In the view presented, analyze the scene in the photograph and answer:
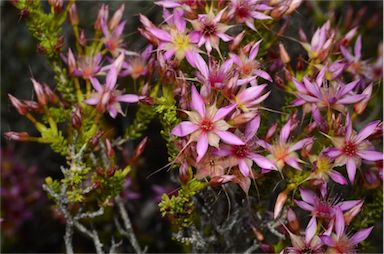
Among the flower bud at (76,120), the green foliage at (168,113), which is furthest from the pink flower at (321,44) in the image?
the flower bud at (76,120)

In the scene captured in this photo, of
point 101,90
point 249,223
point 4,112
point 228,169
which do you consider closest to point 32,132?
point 4,112

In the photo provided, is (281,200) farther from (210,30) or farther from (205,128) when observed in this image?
(210,30)

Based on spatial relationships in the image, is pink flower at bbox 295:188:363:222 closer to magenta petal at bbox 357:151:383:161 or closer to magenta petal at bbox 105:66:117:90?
magenta petal at bbox 357:151:383:161

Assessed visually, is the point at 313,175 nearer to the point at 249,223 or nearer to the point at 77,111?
the point at 249,223

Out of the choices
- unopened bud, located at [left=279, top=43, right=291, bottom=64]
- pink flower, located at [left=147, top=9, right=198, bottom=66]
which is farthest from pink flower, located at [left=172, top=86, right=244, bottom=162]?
unopened bud, located at [left=279, top=43, right=291, bottom=64]

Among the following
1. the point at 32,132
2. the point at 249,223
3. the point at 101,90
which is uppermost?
the point at 101,90

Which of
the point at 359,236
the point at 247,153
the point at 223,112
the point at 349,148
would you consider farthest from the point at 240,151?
the point at 359,236
